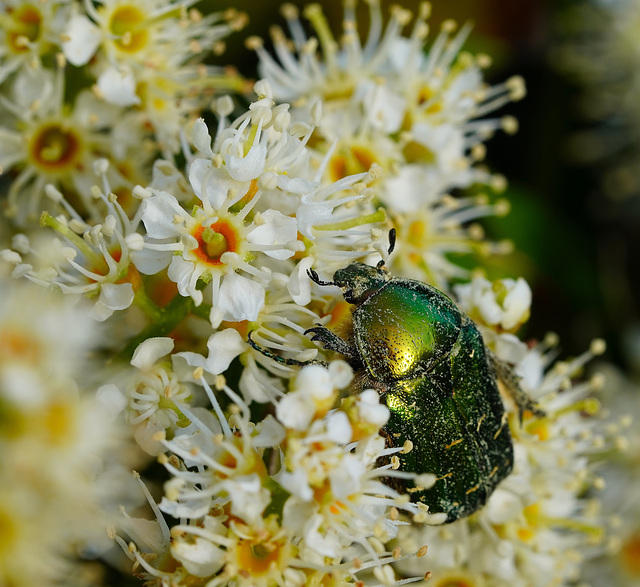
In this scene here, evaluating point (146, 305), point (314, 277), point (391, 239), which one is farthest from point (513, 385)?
point (146, 305)

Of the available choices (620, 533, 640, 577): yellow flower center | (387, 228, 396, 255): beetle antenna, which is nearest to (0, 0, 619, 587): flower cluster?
(387, 228, 396, 255): beetle antenna

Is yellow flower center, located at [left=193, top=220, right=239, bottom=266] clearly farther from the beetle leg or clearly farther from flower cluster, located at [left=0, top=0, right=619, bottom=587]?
the beetle leg

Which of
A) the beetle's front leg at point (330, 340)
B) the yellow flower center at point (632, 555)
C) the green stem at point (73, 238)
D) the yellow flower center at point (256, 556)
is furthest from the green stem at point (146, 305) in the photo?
the yellow flower center at point (632, 555)

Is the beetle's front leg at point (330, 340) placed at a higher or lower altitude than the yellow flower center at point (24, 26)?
lower

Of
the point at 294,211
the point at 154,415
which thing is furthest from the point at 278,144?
the point at 154,415

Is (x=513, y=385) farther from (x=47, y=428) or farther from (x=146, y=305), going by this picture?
(x=47, y=428)

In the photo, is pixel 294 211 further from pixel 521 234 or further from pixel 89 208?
pixel 521 234

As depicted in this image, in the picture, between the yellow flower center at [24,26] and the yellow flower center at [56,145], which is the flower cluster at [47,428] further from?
the yellow flower center at [24,26]
